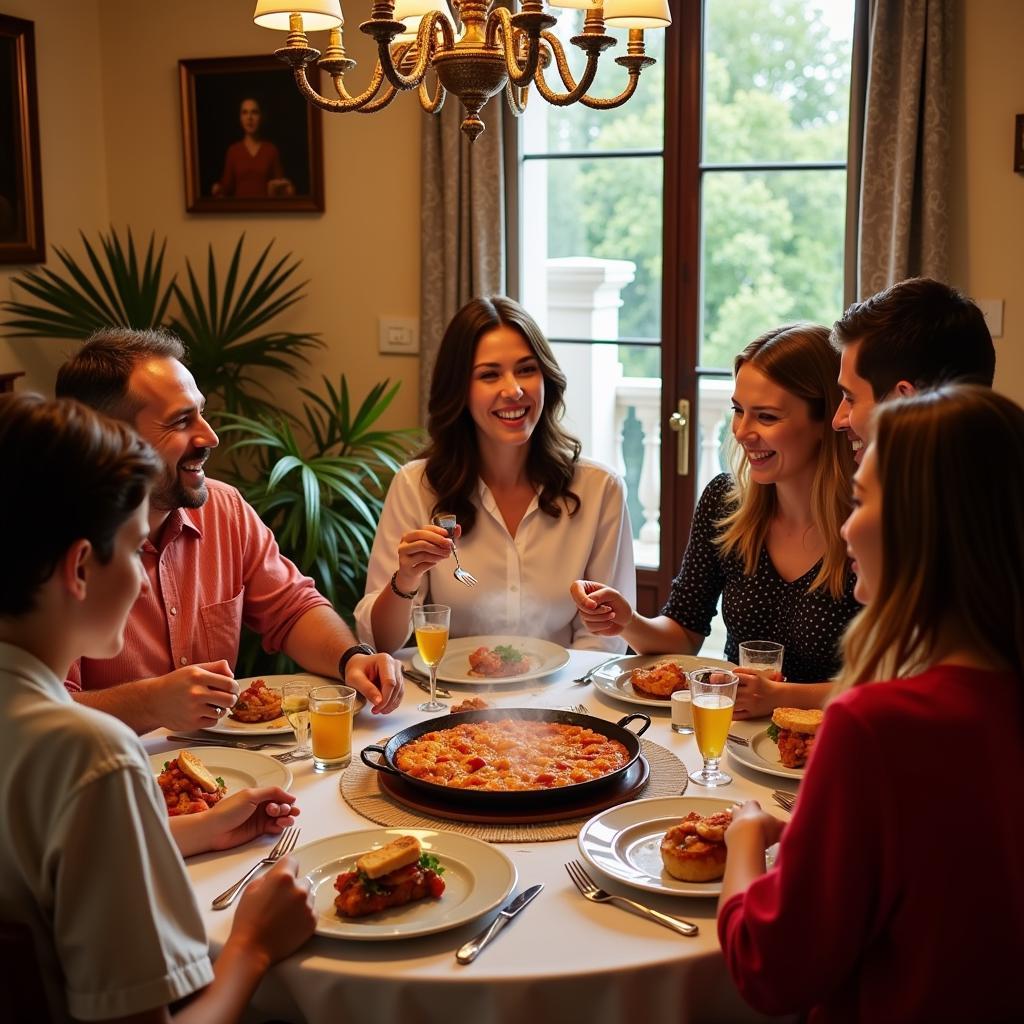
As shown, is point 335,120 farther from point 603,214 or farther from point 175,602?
point 175,602

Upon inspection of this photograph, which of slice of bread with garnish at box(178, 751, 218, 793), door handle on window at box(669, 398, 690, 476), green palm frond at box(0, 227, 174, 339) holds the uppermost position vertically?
green palm frond at box(0, 227, 174, 339)

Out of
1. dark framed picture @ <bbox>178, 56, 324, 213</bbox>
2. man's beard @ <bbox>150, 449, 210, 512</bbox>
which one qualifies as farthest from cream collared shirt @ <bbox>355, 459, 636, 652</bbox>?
dark framed picture @ <bbox>178, 56, 324, 213</bbox>

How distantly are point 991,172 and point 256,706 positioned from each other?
271 centimetres

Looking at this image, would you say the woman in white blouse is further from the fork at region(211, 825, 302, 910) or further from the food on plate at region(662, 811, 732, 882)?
the food on plate at region(662, 811, 732, 882)

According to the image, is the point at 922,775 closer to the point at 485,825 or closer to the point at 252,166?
the point at 485,825

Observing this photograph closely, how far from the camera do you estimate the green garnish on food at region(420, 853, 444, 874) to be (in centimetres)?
155

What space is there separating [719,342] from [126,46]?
8.20ft

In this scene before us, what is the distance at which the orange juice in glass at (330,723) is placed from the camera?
6.24 ft

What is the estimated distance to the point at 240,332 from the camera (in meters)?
4.32

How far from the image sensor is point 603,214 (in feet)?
14.4

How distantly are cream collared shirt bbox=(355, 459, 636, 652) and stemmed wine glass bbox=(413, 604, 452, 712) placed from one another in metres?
0.57

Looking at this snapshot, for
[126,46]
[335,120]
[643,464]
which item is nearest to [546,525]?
[643,464]

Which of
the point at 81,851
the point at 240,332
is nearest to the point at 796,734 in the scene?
the point at 81,851

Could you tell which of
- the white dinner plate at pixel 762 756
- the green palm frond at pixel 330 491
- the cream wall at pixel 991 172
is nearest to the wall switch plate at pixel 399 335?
the green palm frond at pixel 330 491
